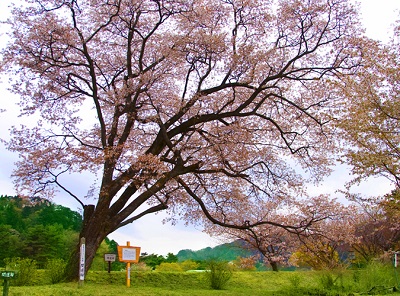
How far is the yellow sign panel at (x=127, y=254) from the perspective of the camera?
12074 millimetres

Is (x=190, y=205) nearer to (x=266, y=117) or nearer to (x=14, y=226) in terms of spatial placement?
(x=266, y=117)

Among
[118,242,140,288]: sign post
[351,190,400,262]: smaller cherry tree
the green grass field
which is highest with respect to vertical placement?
[351,190,400,262]: smaller cherry tree

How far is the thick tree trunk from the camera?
460 inches

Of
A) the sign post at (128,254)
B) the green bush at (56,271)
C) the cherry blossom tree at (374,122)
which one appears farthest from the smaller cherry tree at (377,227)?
the green bush at (56,271)

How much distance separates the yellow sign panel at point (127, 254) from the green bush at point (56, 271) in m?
1.59

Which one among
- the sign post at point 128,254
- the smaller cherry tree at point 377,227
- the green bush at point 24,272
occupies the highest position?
the smaller cherry tree at point 377,227

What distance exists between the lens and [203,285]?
1347 cm

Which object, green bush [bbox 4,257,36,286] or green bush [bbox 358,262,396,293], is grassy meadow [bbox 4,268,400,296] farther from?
green bush [bbox 4,257,36,286]

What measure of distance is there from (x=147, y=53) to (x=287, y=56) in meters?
4.19

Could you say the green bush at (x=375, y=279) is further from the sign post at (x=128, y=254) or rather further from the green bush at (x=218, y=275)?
the sign post at (x=128, y=254)

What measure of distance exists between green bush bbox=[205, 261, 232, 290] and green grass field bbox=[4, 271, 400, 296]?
22 cm

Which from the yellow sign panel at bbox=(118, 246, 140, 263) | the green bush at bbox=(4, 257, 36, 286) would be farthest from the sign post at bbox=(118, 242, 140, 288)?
the green bush at bbox=(4, 257, 36, 286)

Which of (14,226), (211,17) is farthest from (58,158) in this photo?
(14,226)

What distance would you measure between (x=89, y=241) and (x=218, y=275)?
3.69 meters
